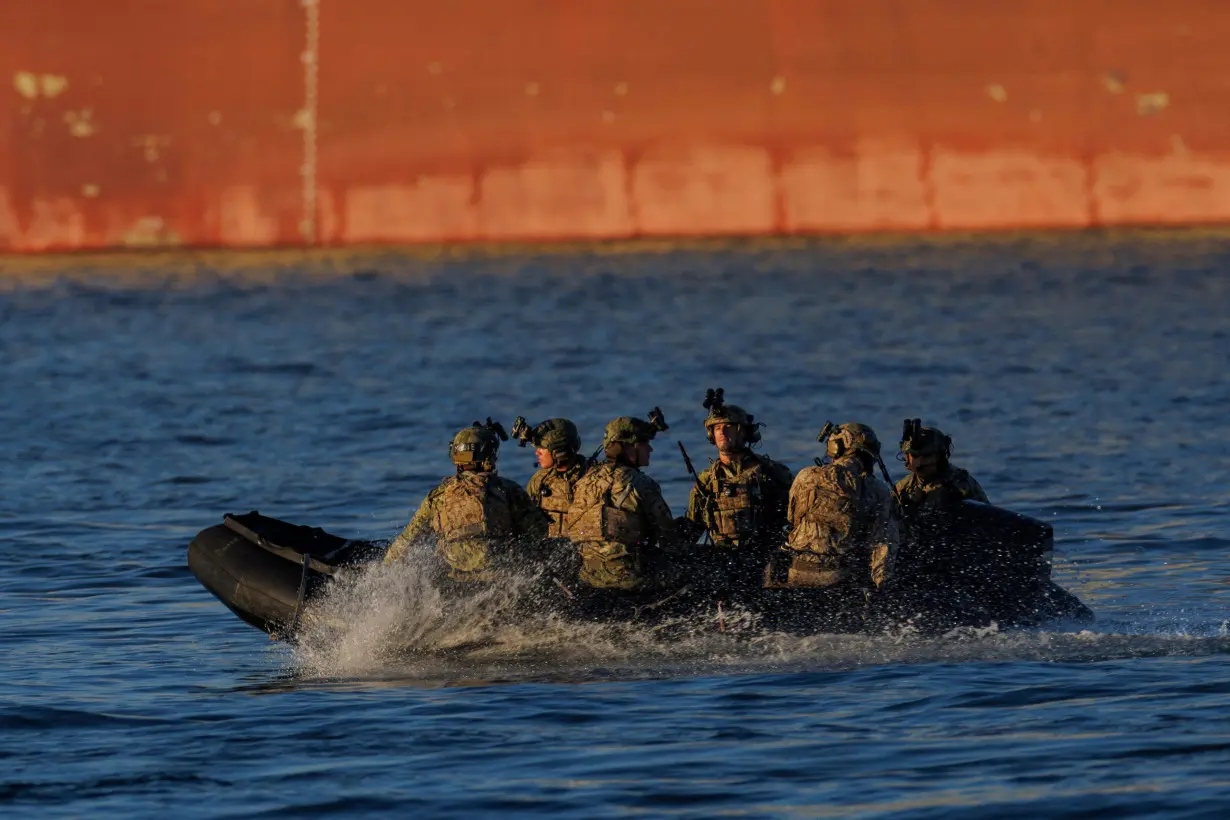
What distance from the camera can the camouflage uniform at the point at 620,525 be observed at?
15.3 metres

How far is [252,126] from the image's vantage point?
52.4 meters

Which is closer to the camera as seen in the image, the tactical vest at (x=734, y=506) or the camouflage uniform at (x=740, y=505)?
the camouflage uniform at (x=740, y=505)

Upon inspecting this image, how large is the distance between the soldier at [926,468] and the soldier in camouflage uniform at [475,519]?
2.95 m

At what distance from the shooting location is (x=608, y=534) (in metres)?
15.3

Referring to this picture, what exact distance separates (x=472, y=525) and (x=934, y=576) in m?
3.59

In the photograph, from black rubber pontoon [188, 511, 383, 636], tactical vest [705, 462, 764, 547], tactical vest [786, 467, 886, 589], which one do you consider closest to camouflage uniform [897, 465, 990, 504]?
tactical vest [786, 467, 886, 589]

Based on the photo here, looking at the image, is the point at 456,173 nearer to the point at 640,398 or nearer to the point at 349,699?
the point at 640,398

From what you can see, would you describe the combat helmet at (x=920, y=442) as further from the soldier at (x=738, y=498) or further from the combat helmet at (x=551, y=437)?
the combat helmet at (x=551, y=437)

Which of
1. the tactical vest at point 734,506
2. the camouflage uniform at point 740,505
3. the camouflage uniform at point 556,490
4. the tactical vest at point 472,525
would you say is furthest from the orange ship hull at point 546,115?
the tactical vest at point 472,525

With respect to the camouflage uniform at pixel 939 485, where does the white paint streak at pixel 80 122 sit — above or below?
above

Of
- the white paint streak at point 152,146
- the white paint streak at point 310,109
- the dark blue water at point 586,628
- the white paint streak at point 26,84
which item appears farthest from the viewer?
the white paint streak at point 152,146

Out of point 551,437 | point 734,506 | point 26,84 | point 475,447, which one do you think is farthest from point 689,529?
point 26,84

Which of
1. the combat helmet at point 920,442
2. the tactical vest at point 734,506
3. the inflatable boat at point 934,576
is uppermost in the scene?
the combat helmet at point 920,442

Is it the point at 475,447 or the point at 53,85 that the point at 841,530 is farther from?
the point at 53,85
